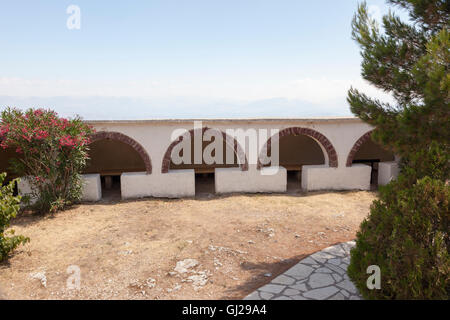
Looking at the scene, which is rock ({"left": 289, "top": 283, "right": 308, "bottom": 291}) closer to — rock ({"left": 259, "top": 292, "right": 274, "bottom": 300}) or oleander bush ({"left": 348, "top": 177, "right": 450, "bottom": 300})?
rock ({"left": 259, "top": 292, "right": 274, "bottom": 300})

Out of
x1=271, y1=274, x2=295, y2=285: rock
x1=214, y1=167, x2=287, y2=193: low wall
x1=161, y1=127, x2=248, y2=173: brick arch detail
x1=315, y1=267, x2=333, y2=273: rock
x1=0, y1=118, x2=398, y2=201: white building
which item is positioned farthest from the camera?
x1=214, y1=167, x2=287, y2=193: low wall

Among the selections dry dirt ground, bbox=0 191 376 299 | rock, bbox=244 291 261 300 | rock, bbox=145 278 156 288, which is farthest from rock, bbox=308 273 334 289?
rock, bbox=145 278 156 288

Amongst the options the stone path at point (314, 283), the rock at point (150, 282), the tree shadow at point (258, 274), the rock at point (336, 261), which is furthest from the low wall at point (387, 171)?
the rock at point (150, 282)

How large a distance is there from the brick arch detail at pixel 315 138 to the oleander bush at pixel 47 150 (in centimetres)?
596

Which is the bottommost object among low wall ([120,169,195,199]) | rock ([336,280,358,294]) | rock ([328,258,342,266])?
rock ([336,280,358,294])

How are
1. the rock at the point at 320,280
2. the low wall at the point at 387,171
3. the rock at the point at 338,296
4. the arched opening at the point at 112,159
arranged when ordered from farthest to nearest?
the arched opening at the point at 112,159
the low wall at the point at 387,171
the rock at the point at 320,280
the rock at the point at 338,296

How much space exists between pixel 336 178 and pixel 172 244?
7092 millimetres

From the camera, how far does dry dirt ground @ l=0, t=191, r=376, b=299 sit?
502cm

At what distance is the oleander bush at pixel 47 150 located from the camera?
8.54 m

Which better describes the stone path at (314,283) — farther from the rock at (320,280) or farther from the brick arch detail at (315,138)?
the brick arch detail at (315,138)

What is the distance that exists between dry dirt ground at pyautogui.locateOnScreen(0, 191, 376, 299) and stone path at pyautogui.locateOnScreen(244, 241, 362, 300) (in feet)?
0.87

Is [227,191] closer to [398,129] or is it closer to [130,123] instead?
[130,123]

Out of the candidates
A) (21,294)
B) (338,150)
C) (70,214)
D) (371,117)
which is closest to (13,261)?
(21,294)

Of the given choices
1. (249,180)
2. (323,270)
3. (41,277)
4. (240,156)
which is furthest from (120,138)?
(323,270)
